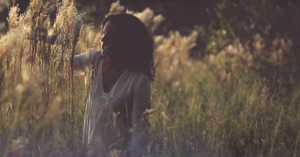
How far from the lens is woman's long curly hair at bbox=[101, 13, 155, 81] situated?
3.32 metres

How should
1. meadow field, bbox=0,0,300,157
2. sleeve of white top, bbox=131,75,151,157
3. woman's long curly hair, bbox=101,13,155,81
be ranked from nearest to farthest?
meadow field, bbox=0,0,300,157
sleeve of white top, bbox=131,75,151,157
woman's long curly hair, bbox=101,13,155,81

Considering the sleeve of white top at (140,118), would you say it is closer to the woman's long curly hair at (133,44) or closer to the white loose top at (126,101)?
the white loose top at (126,101)

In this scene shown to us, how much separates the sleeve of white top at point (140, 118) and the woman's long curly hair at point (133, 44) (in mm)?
117

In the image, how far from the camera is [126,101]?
3275 mm

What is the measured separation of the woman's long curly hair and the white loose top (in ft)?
0.21

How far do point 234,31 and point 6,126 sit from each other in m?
4.19

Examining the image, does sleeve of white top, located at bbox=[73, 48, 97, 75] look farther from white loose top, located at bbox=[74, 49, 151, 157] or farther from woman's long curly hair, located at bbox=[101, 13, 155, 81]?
woman's long curly hair, located at bbox=[101, 13, 155, 81]

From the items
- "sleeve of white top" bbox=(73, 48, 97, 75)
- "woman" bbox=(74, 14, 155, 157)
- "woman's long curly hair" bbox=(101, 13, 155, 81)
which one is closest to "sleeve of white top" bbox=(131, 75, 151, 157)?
"woman" bbox=(74, 14, 155, 157)

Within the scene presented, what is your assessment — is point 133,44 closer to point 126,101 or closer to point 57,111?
point 126,101

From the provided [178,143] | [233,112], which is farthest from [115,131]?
[233,112]

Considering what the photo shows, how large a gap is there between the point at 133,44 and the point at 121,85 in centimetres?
27

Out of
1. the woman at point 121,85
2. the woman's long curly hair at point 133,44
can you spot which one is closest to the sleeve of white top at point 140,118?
the woman at point 121,85

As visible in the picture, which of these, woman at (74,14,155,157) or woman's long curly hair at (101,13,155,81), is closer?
woman at (74,14,155,157)

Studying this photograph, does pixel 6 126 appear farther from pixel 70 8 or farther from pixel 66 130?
pixel 70 8
